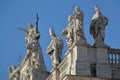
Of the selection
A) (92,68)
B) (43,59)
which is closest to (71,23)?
(92,68)

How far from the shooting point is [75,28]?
3475 cm

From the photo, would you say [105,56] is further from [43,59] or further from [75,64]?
[43,59]

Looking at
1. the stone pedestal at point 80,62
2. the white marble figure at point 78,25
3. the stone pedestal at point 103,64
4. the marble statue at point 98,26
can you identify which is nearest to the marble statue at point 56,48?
the white marble figure at point 78,25

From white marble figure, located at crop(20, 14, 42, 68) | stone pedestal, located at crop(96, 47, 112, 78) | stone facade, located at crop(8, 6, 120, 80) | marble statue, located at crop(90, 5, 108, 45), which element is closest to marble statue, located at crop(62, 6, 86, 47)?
stone facade, located at crop(8, 6, 120, 80)

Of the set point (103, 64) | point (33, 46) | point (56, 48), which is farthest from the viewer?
point (33, 46)

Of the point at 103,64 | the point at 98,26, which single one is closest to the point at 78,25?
the point at 98,26

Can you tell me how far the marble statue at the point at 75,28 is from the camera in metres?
34.3

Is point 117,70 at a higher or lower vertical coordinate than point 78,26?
lower

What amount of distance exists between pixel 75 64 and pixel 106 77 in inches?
63.2

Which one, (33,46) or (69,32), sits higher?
(69,32)

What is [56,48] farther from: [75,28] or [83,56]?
[83,56]

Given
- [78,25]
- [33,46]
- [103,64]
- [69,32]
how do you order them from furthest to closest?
[33,46]
[69,32]
[78,25]
[103,64]

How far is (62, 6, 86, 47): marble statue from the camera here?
1351 inches

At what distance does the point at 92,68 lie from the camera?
1324 inches
